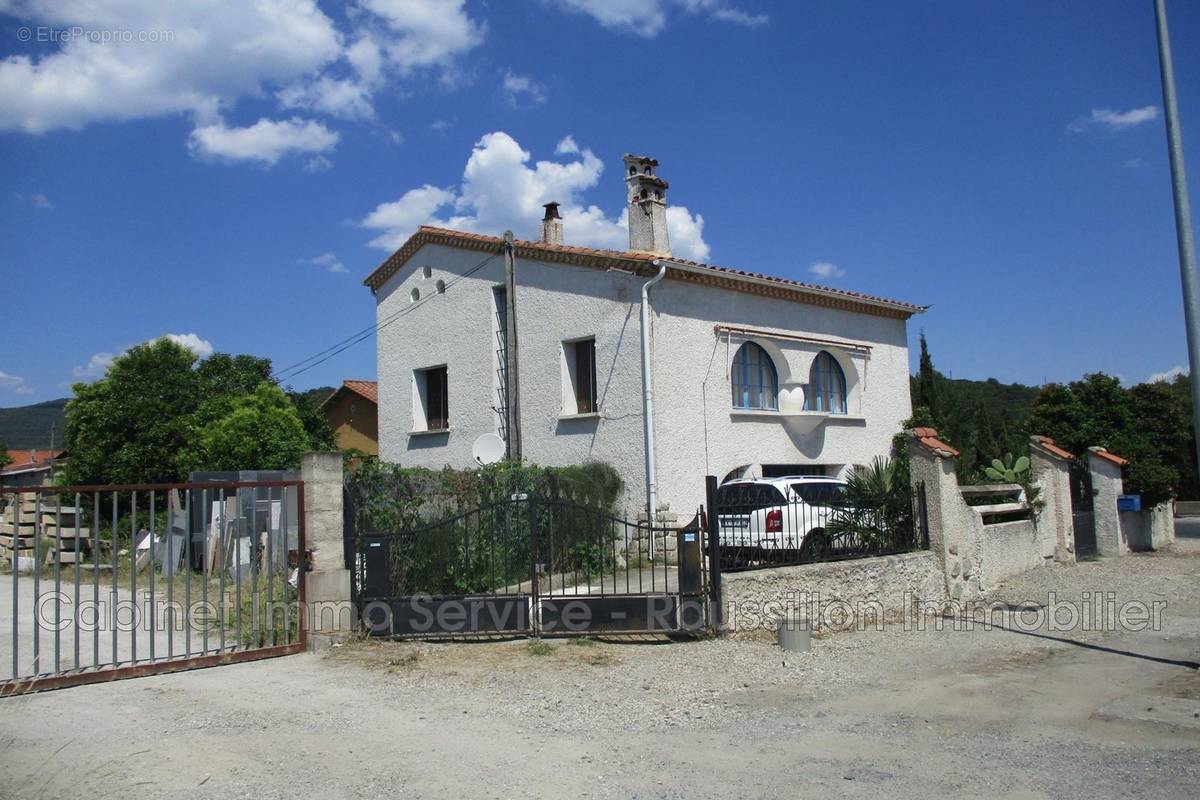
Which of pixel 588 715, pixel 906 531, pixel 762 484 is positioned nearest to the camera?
pixel 588 715

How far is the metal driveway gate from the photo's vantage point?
7902 mm

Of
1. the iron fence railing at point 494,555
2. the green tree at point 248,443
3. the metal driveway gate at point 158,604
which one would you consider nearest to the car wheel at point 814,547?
the iron fence railing at point 494,555

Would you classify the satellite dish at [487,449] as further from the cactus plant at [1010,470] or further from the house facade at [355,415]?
the house facade at [355,415]

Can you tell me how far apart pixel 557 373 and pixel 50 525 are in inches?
434

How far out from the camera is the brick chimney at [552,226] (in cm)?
2061

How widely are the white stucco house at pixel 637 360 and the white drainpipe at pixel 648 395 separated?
0.14ft

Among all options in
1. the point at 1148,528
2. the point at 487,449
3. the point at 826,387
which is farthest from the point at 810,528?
the point at 1148,528

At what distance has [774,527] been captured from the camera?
1167 centimetres

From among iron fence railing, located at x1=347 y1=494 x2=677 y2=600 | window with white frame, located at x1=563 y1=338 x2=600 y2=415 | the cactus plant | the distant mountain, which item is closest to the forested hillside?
the cactus plant

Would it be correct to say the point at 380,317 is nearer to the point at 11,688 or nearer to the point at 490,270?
the point at 490,270

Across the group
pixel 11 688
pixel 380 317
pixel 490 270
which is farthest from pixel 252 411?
pixel 11 688

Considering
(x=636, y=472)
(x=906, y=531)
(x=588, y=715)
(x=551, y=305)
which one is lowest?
(x=588, y=715)

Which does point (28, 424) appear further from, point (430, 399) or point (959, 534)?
point (959, 534)

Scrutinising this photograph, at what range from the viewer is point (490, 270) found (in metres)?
19.6
